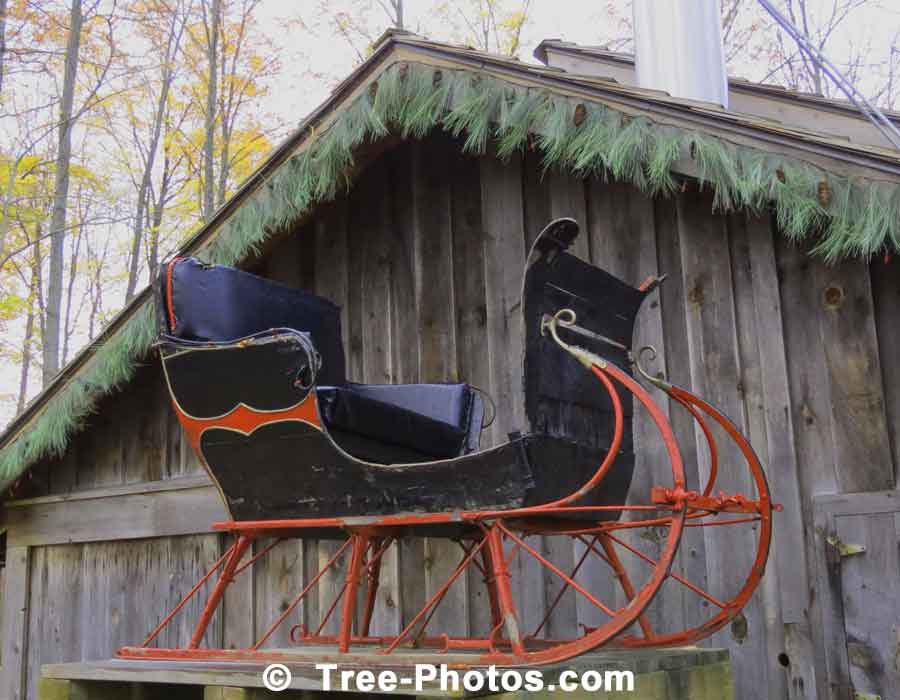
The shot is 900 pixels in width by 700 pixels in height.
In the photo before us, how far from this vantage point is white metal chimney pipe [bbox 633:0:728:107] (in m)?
5.23

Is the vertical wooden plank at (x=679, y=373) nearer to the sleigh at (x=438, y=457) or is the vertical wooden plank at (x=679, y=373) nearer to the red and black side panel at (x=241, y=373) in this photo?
the sleigh at (x=438, y=457)

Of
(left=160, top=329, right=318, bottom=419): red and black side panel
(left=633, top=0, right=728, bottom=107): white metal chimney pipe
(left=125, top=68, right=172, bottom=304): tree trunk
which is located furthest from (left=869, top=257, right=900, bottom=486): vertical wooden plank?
(left=125, top=68, right=172, bottom=304): tree trunk

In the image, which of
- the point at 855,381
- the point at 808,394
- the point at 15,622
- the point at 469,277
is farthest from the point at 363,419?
the point at 15,622

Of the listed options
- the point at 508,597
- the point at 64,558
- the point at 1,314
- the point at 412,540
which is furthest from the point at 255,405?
the point at 1,314

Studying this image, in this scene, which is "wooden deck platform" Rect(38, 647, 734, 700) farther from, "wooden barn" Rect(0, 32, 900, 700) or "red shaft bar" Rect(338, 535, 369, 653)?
"wooden barn" Rect(0, 32, 900, 700)

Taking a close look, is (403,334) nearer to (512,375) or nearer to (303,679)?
(512,375)

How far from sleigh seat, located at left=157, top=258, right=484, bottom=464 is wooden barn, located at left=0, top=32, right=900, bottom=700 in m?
0.58

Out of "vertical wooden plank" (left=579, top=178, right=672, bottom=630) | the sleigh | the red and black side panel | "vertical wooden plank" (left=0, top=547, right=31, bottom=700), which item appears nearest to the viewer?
the sleigh

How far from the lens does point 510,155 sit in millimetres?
4801

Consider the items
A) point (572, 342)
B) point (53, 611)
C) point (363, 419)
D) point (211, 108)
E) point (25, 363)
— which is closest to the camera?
point (572, 342)

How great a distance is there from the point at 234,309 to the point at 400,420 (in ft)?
2.30

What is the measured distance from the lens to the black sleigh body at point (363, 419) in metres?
2.89

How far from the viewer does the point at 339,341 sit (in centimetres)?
439

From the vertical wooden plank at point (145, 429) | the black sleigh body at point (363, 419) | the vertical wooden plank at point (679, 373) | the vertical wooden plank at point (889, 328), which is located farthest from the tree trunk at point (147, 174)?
the vertical wooden plank at point (889, 328)
